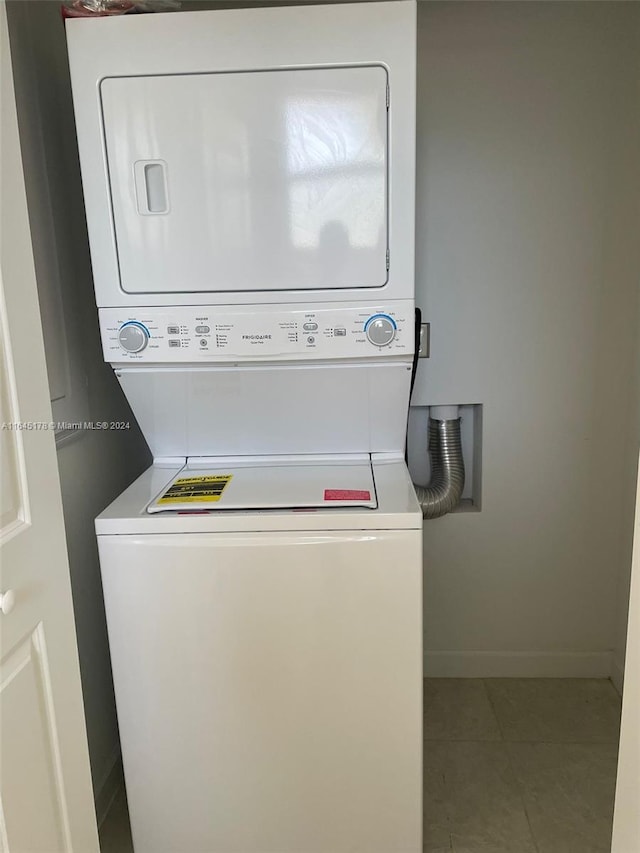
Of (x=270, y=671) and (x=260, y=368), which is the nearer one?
(x=270, y=671)

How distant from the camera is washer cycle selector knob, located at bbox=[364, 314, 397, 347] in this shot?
1.36 meters

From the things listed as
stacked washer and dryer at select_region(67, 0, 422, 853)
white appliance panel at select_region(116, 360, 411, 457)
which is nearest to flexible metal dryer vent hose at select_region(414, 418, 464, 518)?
white appliance panel at select_region(116, 360, 411, 457)

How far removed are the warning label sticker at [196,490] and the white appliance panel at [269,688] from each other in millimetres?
90

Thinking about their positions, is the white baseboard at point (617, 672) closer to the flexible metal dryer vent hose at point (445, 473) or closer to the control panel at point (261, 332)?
the flexible metal dryer vent hose at point (445, 473)

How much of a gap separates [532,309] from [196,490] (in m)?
1.13

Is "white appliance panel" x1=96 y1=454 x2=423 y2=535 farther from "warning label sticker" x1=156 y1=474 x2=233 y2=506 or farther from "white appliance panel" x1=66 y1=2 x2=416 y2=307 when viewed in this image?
"white appliance panel" x1=66 y1=2 x2=416 y2=307

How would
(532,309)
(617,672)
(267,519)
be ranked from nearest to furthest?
1. (267,519)
2. (532,309)
3. (617,672)

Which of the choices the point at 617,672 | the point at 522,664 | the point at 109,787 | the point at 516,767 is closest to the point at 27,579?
the point at 109,787

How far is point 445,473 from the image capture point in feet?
6.53

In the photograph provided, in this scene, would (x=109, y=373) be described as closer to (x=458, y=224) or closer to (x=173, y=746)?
(x=173, y=746)

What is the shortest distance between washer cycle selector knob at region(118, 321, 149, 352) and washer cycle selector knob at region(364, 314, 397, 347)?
1.53 ft

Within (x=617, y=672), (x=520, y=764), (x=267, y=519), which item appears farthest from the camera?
(x=617, y=672)

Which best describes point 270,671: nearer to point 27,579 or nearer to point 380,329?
point 27,579

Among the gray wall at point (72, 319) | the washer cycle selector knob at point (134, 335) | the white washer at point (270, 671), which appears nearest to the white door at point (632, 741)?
the white washer at point (270, 671)
